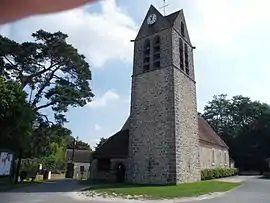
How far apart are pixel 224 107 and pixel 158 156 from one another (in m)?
38.2

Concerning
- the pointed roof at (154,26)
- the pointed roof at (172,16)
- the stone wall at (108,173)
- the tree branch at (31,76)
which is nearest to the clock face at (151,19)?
the pointed roof at (154,26)

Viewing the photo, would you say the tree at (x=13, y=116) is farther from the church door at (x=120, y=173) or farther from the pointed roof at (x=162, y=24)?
the pointed roof at (x=162, y=24)

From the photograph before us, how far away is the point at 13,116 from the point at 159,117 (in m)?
11.2

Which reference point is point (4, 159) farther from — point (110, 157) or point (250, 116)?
point (250, 116)

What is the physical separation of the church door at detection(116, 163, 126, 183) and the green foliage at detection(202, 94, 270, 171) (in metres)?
28.7

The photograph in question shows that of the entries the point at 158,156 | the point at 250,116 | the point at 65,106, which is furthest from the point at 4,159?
the point at 250,116

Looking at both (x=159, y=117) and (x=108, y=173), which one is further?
(x=108, y=173)

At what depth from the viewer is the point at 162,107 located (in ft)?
81.5

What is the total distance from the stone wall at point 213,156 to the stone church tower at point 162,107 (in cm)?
442

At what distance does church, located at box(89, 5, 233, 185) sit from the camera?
23.7 m

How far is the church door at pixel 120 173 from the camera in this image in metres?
25.8

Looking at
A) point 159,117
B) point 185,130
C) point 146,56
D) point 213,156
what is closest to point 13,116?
point 159,117

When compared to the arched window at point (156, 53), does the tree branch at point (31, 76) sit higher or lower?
lower

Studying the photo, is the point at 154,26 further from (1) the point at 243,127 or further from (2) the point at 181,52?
(1) the point at 243,127
